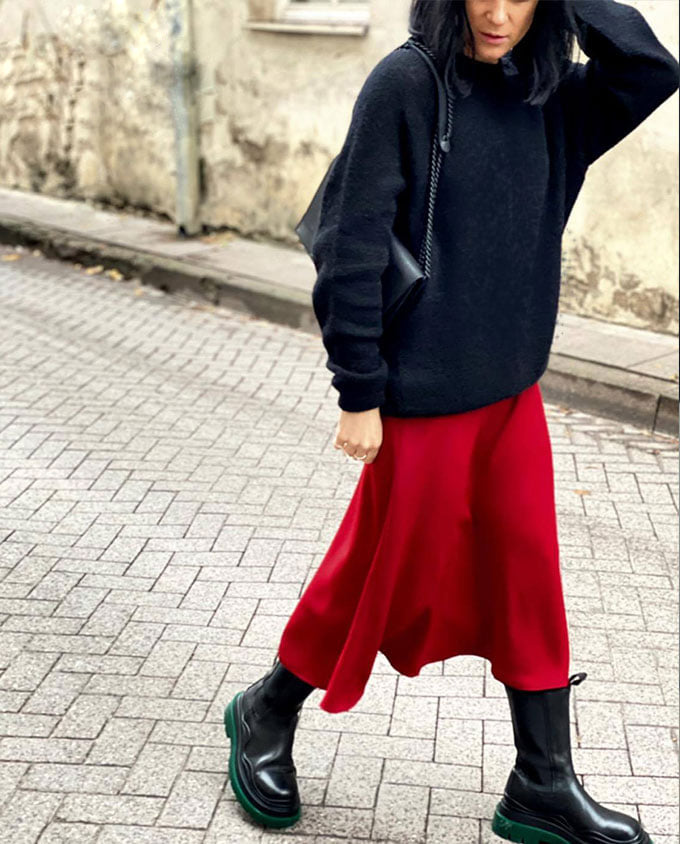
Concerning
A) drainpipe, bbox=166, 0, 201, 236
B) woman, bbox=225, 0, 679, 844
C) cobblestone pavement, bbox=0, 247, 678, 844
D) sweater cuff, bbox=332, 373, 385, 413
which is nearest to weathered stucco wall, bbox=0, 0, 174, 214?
drainpipe, bbox=166, 0, 201, 236

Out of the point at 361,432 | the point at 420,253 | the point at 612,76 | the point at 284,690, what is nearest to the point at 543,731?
the point at 284,690

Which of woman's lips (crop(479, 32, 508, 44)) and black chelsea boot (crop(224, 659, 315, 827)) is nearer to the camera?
woman's lips (crop(479, 32, 508, 44))

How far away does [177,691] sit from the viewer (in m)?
3.46

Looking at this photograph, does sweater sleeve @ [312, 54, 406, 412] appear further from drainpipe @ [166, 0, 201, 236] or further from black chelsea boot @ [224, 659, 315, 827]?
drainpipe @ [166, 0, 201, 236]

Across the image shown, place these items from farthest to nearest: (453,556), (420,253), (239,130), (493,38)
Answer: (239,130) < (453,556) < (420,253) < (493,38)

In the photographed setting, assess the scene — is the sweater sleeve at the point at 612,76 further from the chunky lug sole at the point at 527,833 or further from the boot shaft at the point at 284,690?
the chunky lug sole at the point at 527,833

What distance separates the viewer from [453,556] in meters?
2.67

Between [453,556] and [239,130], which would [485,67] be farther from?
[239,130]

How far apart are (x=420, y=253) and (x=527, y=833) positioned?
1.29m

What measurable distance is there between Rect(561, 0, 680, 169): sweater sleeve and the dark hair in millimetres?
52

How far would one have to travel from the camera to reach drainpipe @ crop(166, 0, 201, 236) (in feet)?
32.3

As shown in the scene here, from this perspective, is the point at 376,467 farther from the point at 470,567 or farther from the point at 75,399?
the point at 75,399

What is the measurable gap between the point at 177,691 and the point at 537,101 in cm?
188

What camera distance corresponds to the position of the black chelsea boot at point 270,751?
2854mm
